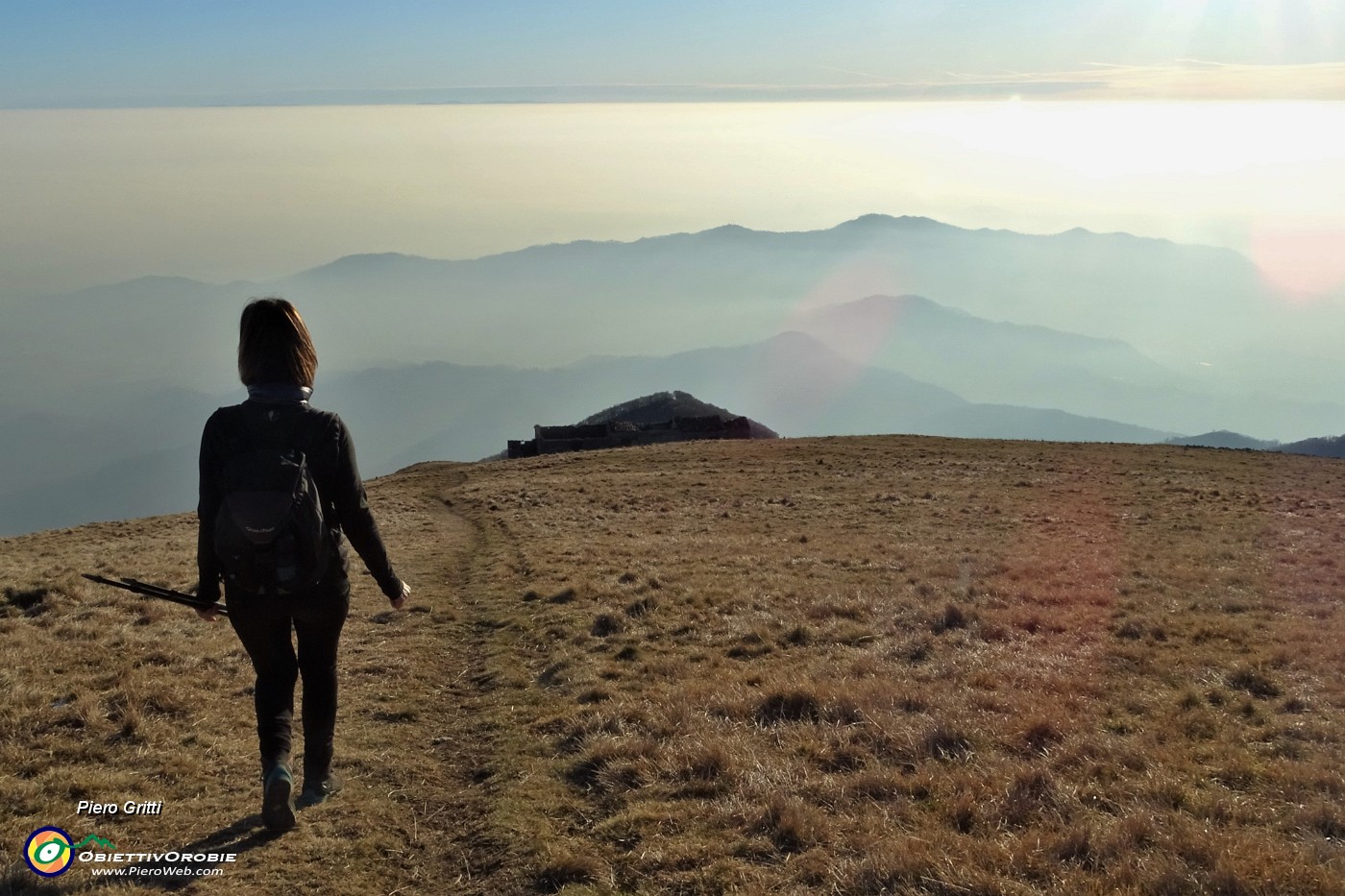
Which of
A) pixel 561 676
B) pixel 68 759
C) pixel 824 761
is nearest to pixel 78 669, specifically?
pixel 68 759

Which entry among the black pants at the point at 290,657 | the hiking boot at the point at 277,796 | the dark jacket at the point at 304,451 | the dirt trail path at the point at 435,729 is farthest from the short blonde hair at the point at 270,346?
the dirt trail path at the point at 435,729

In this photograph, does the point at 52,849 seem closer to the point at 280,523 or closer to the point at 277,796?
the point at 277,796

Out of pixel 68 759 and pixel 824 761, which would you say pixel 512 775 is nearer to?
pixel 824 761

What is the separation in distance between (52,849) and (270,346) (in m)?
3.15

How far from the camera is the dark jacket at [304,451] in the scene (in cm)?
533

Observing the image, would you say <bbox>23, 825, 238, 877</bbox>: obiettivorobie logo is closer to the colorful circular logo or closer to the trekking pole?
the colorful circular logo

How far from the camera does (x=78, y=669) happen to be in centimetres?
945

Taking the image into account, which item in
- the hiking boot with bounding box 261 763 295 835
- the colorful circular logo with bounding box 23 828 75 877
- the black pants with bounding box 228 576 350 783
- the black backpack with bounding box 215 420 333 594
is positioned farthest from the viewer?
the hiking boot with bounding box 261 763 295 835

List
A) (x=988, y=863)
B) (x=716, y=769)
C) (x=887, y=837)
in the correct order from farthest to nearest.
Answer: (x=716, y=769), (x=887, y=837), (x=988, y=863)

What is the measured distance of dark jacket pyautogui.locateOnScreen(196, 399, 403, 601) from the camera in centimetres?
533

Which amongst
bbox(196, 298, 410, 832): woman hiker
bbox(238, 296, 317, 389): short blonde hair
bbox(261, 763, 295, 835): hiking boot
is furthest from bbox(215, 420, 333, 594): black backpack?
bbox(261, 763, 295, 835): hiking boot

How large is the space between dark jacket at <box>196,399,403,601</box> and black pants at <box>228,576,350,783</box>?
0.23 metres

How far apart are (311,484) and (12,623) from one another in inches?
→ 350

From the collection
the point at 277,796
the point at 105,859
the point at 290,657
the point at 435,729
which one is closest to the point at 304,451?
the point at 290,657
